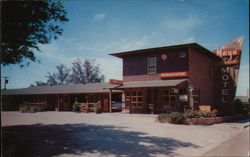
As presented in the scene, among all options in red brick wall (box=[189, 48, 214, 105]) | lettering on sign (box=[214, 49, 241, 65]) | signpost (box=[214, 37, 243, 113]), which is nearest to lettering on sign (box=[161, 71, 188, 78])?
red brick wall (box=[189, 48, 214, 105])

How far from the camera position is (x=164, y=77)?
19047 mm

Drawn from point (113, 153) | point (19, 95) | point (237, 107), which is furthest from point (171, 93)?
point (19, 95)

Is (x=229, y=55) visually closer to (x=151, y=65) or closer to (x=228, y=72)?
(x=228, y=72)

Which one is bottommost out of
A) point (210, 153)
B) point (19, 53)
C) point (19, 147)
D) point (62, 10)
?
point (210, 153)

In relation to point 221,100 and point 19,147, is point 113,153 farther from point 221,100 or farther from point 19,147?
point 221,100

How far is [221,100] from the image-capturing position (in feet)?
73.1

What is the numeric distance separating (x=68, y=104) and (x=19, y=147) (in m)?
24.2

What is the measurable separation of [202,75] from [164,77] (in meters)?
5.33

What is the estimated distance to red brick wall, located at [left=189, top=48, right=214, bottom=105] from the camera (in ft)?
61.5

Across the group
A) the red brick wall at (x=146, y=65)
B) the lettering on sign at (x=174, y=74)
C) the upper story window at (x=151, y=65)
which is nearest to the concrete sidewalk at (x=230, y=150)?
the lettering on sign at (x=174, y=74)

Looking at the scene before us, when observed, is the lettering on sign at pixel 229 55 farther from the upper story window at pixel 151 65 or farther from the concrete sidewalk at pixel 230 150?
the concrete sidewalk at pixel 230 150

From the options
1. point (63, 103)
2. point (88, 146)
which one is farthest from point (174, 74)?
point (63, 103)

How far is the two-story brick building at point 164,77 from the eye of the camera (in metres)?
18.0

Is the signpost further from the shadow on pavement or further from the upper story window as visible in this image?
the shadow on pavement
